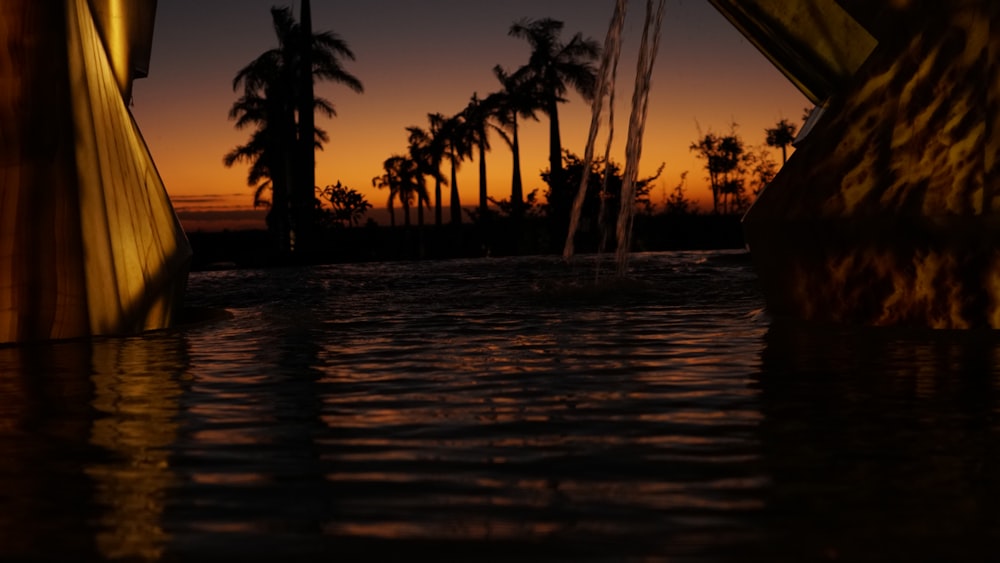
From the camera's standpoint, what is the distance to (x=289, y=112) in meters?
45.1

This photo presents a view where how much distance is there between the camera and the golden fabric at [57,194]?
10.6 meters

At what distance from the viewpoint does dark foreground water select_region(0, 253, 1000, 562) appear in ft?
12.1

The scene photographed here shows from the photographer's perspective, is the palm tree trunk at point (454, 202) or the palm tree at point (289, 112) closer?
the palm tree at point (289, 112)

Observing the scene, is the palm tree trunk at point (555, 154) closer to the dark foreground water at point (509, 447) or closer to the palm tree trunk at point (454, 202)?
the palm tree trunk at point (454, 202)

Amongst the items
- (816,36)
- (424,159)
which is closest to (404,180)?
(424,159)

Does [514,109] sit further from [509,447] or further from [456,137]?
[509,447]

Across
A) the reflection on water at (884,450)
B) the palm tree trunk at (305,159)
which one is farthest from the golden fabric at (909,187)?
the palm tree trunk at (305,159)

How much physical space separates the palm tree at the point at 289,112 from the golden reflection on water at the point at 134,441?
2857 cm

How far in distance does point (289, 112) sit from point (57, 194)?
1377 inches

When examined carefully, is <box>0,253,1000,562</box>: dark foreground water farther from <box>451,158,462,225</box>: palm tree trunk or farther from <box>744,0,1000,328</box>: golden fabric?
<box>451,158,462,225</box>: palm tree trunk

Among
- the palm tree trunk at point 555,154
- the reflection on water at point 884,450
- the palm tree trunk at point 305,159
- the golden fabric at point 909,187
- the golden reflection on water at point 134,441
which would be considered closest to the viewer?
the reflection on water at point 884,450

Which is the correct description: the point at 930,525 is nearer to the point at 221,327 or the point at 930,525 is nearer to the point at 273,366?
the point at 273,366

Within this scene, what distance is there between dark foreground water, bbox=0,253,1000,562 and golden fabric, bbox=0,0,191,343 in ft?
1.76

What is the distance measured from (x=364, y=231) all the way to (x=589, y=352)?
40372 millimetres
